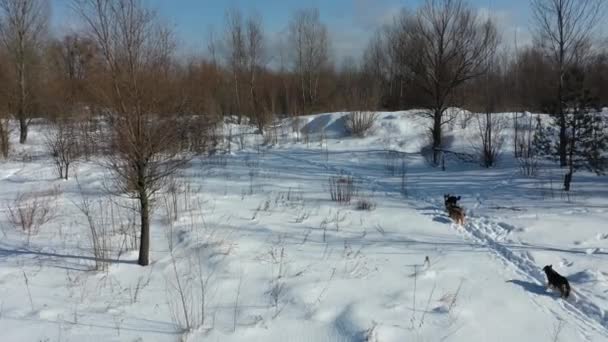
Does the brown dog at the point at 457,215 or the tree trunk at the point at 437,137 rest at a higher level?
the tree trunk at the point at 437,137

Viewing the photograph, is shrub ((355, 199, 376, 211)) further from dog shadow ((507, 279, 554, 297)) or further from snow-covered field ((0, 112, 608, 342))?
dog shadow ((507, 279, 554, 297))

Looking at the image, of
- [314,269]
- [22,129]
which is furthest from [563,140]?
[22,129]

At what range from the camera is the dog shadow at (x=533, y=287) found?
360cm

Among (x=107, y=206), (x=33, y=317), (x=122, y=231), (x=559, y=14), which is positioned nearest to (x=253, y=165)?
(x=107, y=206)

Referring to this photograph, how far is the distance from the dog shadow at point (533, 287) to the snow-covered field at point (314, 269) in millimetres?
21

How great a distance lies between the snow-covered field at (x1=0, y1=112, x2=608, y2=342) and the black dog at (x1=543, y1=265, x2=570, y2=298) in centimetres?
8

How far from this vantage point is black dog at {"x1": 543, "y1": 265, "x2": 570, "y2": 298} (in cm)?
350

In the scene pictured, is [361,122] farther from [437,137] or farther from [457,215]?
[457,215]

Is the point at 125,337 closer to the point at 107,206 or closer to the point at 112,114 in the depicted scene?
the point at 112,114

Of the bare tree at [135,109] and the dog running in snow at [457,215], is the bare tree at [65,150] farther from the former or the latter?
the dog running in snow at [457,215]

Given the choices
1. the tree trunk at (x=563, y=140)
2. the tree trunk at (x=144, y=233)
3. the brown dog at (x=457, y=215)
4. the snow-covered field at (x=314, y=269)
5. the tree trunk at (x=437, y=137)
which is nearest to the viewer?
the snow-covered field at (x=314, y=269)

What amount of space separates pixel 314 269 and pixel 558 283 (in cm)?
240

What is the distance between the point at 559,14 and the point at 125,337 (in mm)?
12909

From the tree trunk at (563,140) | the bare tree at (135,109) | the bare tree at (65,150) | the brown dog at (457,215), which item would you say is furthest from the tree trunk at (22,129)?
the tree trunk at (563,140)
